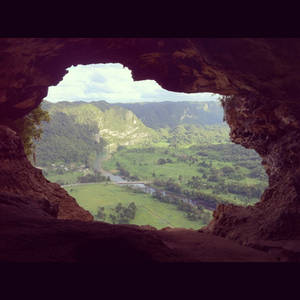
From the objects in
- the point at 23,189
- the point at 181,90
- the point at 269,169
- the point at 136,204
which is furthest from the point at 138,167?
the point at 23,189

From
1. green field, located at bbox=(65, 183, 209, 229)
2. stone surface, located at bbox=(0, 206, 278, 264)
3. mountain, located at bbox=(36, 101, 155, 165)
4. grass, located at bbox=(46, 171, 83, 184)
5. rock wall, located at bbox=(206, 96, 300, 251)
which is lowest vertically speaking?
green field, located at bbox=(65, 183, 209, 229)

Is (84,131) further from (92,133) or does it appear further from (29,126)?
(29,126)

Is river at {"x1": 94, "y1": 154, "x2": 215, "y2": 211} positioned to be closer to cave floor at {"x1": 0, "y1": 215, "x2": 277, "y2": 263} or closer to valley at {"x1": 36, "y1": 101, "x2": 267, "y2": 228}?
valley at {"x1": 36, "y1": 101, "x2": 267, "y2": 228}

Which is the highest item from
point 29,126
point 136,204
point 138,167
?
point 29,126

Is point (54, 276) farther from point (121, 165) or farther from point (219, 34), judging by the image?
point (121, 165)

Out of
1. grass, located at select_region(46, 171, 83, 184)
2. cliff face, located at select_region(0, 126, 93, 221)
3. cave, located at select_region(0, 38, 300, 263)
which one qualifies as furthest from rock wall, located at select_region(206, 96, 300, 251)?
grass, located at select_region(46, 171, 83, 184)

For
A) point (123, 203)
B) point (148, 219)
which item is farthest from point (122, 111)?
point (148, 219)
